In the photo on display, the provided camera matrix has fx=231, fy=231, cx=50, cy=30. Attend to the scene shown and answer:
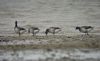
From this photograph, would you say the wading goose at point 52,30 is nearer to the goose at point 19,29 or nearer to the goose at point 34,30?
the goose at point 34,30

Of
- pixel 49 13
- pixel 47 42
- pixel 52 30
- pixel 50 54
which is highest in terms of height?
pixel 49 13

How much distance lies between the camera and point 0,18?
10.5 ft

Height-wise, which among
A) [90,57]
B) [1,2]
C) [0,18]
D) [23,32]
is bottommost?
[90,57]

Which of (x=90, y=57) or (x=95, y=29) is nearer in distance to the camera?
(x=90, y=57)

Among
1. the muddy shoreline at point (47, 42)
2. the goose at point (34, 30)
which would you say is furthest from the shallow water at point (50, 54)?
the goose at point (34, 30)

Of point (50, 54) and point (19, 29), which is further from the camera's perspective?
point (19, 29)

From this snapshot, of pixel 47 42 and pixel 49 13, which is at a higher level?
pixel 49 13

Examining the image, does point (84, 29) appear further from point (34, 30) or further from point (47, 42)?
point (34, 30)

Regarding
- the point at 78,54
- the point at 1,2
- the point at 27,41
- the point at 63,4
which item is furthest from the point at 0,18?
the point at 78,54

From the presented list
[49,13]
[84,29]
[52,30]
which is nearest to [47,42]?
[52,30]

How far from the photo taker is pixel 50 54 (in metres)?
3.08

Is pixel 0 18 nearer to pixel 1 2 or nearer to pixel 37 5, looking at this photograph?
pixel 1 2

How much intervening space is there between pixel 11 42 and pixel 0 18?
0.37 m

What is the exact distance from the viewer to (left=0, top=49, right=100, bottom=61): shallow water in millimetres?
3029
